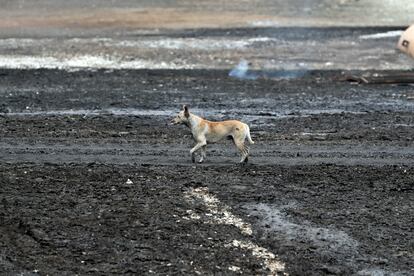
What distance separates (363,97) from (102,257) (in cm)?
1347

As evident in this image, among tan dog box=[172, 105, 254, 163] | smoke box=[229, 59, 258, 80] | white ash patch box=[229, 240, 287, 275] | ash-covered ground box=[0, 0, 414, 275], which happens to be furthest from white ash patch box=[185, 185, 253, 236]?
smoke box=[229, 59, 258, 80]

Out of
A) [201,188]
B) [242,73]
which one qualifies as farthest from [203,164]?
[242,73]

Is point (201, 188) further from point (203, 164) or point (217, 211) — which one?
point (203, 164)

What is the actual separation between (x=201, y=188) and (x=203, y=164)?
1492mm

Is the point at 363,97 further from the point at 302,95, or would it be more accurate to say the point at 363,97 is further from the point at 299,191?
the point at 299,191

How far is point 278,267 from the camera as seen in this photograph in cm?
962

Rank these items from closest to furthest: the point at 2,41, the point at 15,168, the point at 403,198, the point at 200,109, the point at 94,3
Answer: the point at 403,198 < the point at 15,168 < the point at 200,109 < the point at 2,41 < the point at 94,3

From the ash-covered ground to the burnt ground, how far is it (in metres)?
0.03

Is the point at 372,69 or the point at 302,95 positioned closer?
the point at 302,95

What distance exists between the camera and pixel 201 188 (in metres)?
12.6

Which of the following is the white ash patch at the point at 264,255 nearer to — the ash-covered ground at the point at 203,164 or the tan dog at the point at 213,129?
the ash-covered ground at the point at 203,164

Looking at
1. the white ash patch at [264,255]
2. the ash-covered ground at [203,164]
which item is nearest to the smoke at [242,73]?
the ash-covered ground at [203,164]

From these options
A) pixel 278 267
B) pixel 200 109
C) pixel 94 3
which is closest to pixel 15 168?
pixel 278 267

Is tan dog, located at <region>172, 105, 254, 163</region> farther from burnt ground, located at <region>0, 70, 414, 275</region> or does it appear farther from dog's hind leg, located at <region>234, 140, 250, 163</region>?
burnt ground, located at <region>0, 70, 414, 275</region>
